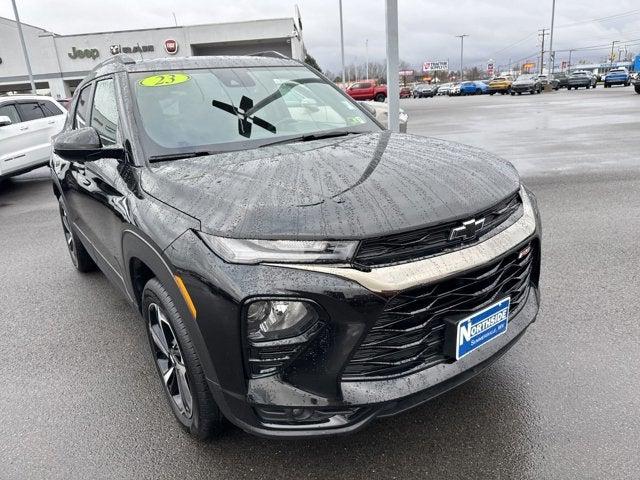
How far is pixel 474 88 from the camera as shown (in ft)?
180

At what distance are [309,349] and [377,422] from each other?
3.02ft

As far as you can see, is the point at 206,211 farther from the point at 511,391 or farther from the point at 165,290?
the point at 511,391

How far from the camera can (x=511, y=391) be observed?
2703 mm

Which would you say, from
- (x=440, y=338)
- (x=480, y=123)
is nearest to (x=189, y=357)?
(x=440, y=338)

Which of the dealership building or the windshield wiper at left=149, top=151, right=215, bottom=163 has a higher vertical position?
the dealership building

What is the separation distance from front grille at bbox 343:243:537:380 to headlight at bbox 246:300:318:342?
→ 23 centimetres

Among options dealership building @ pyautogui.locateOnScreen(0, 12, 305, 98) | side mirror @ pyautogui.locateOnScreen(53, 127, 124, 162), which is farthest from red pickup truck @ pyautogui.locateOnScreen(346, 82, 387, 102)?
side mirror @ pyautogui.locateOnScreen(53, 127, 124, 162)

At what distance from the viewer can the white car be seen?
9.20m

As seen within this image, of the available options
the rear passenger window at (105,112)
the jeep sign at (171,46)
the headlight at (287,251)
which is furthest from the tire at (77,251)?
the jeep sign at (171,46)

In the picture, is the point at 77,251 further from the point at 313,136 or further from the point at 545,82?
Answer: the point at 545,82

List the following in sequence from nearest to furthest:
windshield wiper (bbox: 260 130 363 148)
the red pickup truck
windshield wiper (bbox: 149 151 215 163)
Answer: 1. windshield wiper (bbox: 149 151 215 163)
2. windshield wiper (bbox: 260 130 363 148)
3. the red pickup truck

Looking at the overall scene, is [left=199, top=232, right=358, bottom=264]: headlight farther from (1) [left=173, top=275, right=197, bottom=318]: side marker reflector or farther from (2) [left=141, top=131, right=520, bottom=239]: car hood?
(1) [left=173, top=275, right=197, bottom=318]: side marker reflector

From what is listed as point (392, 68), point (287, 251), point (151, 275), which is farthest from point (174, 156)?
point (392, 68)

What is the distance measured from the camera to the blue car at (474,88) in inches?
2136
